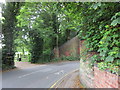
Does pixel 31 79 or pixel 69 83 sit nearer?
pixel 69 83

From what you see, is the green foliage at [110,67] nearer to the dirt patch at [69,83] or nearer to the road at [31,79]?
the dirt patch at [69,83]

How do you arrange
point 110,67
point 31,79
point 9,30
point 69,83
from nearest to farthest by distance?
point 110,67, point 69,83, point 31,79, point 9,30

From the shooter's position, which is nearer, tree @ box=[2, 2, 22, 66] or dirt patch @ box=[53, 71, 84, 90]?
dirt patch @ box=[53, 71, 84, 90]

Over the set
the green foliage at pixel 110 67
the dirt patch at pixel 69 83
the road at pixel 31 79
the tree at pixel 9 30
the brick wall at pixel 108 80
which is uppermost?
the tree at pixel 9 30

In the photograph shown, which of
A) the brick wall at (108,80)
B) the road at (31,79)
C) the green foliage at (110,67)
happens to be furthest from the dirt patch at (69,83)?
the green foliage at (110,67)

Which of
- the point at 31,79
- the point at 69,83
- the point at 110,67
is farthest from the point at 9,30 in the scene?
the point at 110,67

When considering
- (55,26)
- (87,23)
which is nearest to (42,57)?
(55,26)

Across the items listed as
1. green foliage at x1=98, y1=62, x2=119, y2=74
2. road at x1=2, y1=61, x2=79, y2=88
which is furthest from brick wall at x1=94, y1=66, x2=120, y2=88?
road at x1=2, y1=61, x2=79, y2=88

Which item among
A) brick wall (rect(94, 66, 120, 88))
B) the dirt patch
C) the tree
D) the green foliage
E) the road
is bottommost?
the road

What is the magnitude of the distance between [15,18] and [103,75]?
12455 millimetres

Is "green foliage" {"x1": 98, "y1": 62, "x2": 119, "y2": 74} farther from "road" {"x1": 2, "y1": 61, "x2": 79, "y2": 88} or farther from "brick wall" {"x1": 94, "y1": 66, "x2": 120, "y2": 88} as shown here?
"road" {"x1": 2, "y1": 61, "x2": 79, "y2": 88}

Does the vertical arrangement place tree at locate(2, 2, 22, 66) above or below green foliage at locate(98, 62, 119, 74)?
above

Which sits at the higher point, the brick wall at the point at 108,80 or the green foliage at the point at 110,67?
the green foliage at the point at 110,67

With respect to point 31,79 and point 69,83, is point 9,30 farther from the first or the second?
point 69,83
